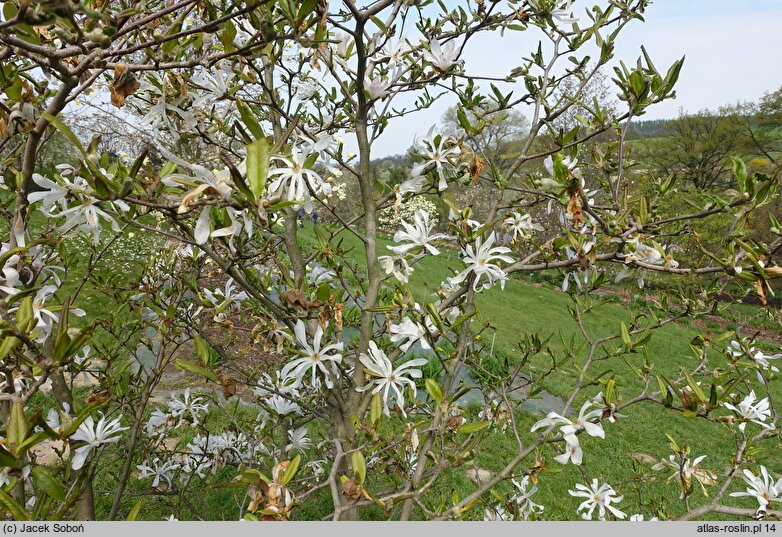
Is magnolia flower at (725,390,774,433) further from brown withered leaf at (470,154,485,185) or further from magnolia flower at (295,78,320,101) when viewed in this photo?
magnolia flower at (295,78,320,101)

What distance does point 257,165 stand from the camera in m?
0.72

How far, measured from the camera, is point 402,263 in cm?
143

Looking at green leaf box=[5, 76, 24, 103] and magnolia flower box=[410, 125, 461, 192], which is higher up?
green leaf box=[5, 76, 24, 103]

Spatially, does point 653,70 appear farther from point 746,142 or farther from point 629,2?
point 746,142

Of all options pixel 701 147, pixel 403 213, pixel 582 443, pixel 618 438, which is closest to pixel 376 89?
pixel 582 443

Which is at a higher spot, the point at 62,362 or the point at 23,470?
the point at 62,362

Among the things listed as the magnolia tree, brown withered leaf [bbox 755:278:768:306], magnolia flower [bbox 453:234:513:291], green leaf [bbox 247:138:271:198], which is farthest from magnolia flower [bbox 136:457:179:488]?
brown withered leaf [bbox 755:278:768:306]

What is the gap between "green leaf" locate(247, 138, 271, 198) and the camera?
27.9 inches

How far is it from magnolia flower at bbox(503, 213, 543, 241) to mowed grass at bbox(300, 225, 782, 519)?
0.27 metres

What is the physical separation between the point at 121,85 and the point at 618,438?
19.2ft

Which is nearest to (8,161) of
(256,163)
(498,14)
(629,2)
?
(256,163)

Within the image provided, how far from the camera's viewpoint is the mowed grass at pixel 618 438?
333 centimetres

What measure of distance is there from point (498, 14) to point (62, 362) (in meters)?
1.85

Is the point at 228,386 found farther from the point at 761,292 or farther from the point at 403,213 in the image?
the point at 403,213
